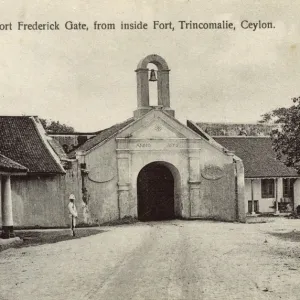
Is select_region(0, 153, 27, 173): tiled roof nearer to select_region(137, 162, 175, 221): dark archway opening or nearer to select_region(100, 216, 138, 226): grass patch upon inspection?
select_region(100, 216, 138, 226): grass patch

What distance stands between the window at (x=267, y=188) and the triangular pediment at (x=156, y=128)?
31.1 feet

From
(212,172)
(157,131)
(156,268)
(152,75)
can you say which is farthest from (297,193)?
(156,268)

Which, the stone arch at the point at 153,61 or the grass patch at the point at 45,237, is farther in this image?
the stone arch at the point at 153,61

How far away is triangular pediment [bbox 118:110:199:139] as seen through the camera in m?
26.3

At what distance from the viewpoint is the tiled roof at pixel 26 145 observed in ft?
81.8

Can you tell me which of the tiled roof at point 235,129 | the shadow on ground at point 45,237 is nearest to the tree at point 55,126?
the tiled roof at point 235,129

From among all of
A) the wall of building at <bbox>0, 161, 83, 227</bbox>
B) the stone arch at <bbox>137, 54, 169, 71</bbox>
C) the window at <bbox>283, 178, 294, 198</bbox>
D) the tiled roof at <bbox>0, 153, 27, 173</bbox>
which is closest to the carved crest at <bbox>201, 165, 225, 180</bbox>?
the stone arch at <bbox>137, 54, 169, 71</bbox>

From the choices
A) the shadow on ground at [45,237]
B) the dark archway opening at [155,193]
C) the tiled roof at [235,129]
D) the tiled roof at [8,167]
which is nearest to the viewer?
the tiled roof at [8,167]

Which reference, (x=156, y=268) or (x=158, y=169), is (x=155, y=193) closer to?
(x=158, y=169)

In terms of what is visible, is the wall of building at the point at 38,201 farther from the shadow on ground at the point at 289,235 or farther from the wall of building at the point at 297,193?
the wall of building at the point at 297,193

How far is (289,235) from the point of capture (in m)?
19.0

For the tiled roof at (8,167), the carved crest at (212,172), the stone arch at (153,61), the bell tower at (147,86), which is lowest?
the carved crest at (212,172)

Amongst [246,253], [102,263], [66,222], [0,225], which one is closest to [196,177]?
[66,222]

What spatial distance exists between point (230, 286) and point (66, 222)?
53.0ft
